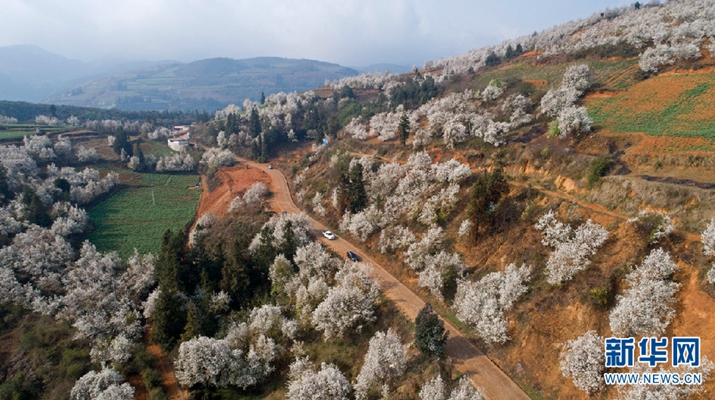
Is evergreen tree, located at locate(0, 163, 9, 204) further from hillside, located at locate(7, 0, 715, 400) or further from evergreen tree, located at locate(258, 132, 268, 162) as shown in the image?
evergreen tree, located at locate(258, 132, 268, 162)

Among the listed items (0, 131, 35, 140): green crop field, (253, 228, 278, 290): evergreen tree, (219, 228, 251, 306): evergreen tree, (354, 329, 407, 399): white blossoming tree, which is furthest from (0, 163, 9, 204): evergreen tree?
(354, 329, 407, 399): white blossoming tree

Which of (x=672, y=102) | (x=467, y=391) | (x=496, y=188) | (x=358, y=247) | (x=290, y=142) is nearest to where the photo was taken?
(x=467, y=391)

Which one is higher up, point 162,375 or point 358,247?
point 358,247

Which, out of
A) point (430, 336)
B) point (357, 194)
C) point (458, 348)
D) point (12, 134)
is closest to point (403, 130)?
point (357, 194)

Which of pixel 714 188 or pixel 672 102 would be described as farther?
pixel 672 102

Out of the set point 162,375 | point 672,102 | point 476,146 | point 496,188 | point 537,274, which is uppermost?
point 672,102

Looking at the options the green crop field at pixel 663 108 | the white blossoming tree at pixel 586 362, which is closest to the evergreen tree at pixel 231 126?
the green crop field at pixel 663 108

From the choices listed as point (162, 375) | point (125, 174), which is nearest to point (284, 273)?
point (162, 375)

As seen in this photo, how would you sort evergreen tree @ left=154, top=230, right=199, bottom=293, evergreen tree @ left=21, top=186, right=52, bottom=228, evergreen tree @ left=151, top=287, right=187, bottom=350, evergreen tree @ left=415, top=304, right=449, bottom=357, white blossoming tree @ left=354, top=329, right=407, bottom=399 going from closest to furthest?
white blossoming tree @ left=354, top=329, right=407, bottom=399 → evergreen tree @ left=415, top=304, right=449, bottom=357 → evergreen tree @ left=151, top=287, right=187, bottom=350 → evergreen tree @ left=154, top=230, right=199, bottom=293 → evergreen tree @ left=21, top=186, right=52, bottom=228

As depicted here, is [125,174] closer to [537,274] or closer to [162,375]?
[162,375]
